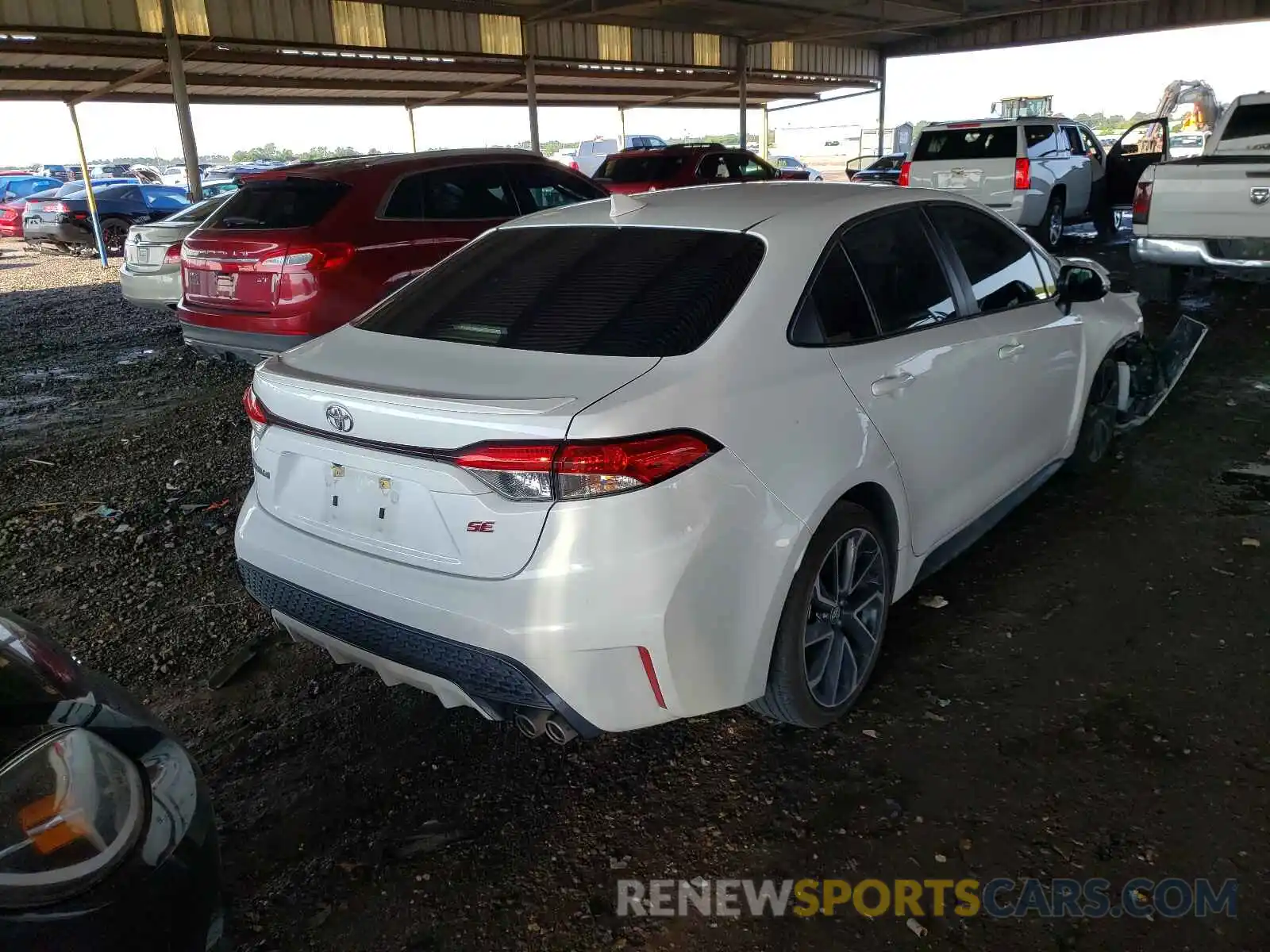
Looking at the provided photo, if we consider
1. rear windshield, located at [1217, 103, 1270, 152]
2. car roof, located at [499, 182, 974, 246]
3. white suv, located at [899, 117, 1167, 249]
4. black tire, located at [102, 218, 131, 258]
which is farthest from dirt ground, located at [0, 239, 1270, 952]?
black tire, located at [102, 218, 131, 258]

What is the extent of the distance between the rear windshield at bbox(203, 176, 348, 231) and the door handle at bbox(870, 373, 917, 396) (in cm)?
477

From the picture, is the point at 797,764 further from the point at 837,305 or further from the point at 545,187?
the point at 545,187

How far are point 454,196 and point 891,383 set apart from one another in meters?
5.21

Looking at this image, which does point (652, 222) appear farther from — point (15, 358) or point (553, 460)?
point (15, 358)

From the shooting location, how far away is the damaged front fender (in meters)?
5.05

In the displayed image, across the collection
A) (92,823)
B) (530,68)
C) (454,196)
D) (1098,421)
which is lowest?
(1098,421)

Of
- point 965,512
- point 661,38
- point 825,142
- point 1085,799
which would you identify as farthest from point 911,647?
point 825,142

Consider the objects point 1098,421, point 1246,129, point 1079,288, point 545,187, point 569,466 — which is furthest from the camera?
point 1246,129

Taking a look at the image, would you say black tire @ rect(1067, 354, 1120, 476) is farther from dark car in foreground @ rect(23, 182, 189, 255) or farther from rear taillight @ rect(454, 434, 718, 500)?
dark car in foreground @ rect(23, 182, 189, 255)

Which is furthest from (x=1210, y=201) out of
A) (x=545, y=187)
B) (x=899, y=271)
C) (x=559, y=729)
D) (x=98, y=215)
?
(x=98, y=215)

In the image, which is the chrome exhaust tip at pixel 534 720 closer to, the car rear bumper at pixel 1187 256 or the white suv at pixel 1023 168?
the car rear bumper at pixel 1187 256

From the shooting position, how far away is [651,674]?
7.55ft

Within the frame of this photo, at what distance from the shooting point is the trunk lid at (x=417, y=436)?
223cm

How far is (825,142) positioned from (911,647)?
6895 cm
